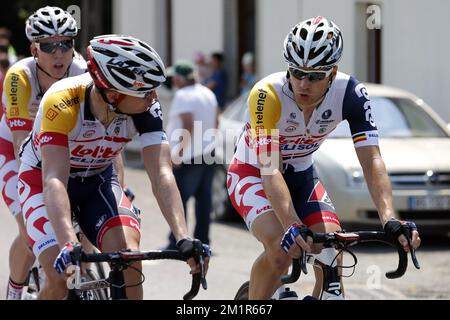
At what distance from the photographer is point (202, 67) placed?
64.4ft

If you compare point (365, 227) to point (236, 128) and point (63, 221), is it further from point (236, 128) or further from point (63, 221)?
point (63, 221)

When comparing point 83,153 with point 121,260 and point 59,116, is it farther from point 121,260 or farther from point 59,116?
point 121,260

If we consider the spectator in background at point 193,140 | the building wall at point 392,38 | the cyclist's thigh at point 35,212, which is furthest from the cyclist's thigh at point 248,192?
the building wall at point 392,38

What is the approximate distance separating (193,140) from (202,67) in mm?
8391

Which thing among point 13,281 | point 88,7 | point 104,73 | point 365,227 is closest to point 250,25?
point 88,7

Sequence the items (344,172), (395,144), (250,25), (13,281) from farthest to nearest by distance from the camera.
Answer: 1. (250,25)
2. (395,144)
3. (344,172)
4. (13,281)

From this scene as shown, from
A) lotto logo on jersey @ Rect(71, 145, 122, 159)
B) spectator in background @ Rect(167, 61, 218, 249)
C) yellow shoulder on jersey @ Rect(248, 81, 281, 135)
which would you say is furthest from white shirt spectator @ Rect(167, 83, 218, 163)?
lotto logo on jersey @ Rect(71, 145, 122, 159)

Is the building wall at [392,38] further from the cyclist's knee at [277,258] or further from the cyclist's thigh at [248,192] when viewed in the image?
the cyclist's knee at [277,258]

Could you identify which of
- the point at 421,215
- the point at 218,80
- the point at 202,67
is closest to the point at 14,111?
the point at 421,215

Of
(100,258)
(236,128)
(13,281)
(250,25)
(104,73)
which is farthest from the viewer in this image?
(250,25)

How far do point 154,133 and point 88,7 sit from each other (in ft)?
75.0

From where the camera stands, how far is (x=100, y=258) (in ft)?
16.0

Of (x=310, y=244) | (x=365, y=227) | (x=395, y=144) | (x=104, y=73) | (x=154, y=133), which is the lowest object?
(x=365, y=227)

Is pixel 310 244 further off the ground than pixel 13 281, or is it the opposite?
pixel 310 244
